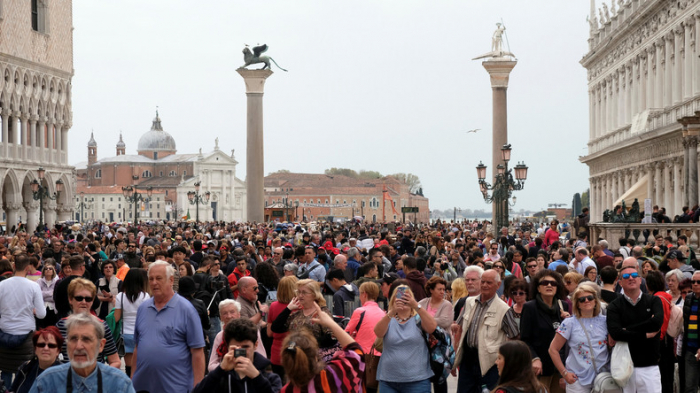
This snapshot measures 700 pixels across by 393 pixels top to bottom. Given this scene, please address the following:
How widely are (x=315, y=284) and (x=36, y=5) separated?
5410cm

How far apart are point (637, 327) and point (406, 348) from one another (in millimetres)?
1777

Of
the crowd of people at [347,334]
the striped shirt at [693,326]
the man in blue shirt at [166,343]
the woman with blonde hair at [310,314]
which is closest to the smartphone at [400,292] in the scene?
the crowd of people at [347,334]

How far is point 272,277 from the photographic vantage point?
37.7 feet

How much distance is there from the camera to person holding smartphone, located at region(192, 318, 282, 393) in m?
6.13

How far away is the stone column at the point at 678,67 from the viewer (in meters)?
39.2

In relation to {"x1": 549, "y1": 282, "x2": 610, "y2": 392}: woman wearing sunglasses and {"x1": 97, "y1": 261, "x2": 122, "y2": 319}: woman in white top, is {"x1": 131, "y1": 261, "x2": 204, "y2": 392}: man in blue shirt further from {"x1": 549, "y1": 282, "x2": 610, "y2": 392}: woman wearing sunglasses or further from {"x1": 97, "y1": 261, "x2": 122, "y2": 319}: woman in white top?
{"x1": 97, "y1": 261, "x2": 122, "y2": 319}: woman in white top

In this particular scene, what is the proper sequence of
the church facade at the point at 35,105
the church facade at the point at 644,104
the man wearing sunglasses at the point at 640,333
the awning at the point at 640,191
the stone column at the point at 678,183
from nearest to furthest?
the man wearing sunglasses at the point at 640,333, the church facade at the point at 644,104, the stone column at the point at 678,183, the awning at the point at 640,191, the church facade at the point at 35,105

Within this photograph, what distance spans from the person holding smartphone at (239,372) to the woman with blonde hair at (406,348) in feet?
6.54

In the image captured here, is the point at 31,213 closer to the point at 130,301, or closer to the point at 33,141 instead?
the point at 33,141

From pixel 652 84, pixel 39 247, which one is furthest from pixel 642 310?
pixel 652 84

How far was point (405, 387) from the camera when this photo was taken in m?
8.34

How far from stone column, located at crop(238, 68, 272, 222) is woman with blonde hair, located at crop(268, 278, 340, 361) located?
45.2 m

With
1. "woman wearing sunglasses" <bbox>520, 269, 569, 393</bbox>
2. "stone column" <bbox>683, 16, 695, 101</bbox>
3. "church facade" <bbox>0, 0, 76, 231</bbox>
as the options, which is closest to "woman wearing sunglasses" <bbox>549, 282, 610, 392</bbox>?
"woman wearing sunglasses" <bbox>520, 269, 569, 393</bbox>

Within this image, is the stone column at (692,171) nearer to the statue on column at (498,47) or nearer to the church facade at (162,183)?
the statue on column at (498,47)
